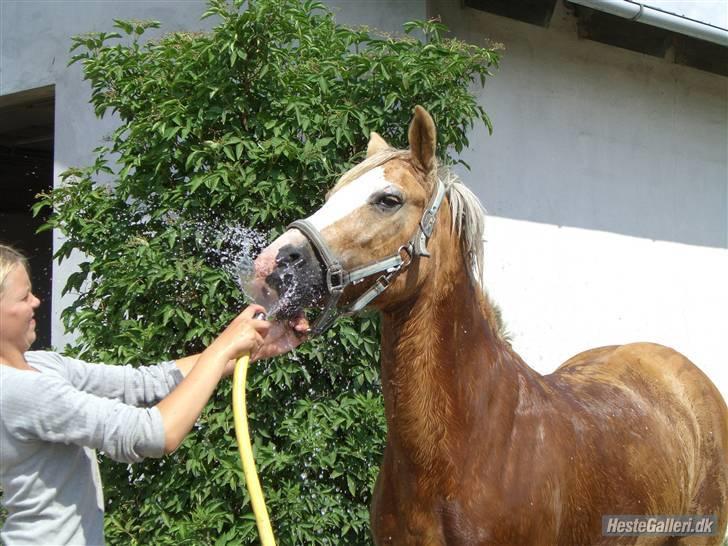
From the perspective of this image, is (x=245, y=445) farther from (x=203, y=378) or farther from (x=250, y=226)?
(x=250, y=226)

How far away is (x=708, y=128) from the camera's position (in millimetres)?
Result: 7926

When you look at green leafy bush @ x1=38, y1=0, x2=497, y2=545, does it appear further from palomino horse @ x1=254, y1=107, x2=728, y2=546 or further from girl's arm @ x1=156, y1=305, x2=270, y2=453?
girl's arm @ x1=156, y1=305, x2=270, y2=453

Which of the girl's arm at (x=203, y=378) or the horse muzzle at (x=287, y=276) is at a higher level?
the horse muzzle at (x=287, y=276)

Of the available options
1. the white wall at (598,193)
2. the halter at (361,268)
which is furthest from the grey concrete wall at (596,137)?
the halter at (361,268)

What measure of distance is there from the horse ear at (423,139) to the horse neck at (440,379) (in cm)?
29

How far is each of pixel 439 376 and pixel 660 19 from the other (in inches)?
190

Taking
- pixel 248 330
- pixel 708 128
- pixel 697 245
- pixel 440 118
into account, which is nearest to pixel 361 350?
pixel 440 118

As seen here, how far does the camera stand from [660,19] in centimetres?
651

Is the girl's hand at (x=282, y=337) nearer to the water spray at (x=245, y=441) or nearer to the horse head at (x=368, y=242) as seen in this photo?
the horse head at (x=368, y=242)

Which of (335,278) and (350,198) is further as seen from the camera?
(350,198)

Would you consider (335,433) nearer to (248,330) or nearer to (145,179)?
(145,179)

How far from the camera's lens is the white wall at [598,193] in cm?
634

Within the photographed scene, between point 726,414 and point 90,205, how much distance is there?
11.2 ft

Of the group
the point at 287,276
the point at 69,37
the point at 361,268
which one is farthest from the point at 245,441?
the point at 69,37
